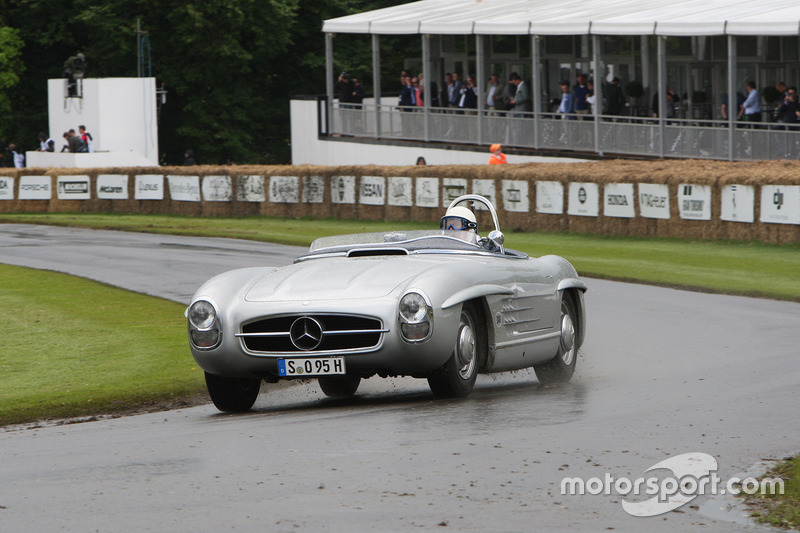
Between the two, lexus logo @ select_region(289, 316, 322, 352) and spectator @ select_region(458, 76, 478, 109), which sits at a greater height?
spectator @ select_region(458, 76, 478, 109)

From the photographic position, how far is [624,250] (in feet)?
79.0

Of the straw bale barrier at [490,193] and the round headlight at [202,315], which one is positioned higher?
the straw bale barrier at [490,193]

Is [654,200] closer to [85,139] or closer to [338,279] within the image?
[338,279]

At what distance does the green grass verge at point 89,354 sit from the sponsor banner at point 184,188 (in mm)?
18339

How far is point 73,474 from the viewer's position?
270 inches

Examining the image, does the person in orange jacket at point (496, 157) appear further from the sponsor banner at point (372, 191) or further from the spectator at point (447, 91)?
the spectator at point (447, 91)

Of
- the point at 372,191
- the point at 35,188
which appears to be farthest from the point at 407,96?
the point at 35,188

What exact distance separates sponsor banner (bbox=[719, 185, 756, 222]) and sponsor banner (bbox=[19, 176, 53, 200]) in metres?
20.4

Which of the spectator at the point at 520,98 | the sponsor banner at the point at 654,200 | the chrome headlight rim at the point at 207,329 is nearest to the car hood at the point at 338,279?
the chrome headlight rim at the point at 207,329

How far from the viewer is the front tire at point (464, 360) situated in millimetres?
8977

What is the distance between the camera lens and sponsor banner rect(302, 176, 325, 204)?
33750 millimetres

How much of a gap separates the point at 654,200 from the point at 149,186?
52.7 ft

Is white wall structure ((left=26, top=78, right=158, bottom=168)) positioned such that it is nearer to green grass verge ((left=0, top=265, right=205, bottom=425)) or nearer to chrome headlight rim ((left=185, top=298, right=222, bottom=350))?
green grass verge ((left=0, top=265, right=205, bottom=425))

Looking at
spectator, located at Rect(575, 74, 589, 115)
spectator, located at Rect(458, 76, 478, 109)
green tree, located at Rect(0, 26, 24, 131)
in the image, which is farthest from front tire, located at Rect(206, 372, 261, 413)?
green tree, located at Rect(0, 26, 24, 131)
